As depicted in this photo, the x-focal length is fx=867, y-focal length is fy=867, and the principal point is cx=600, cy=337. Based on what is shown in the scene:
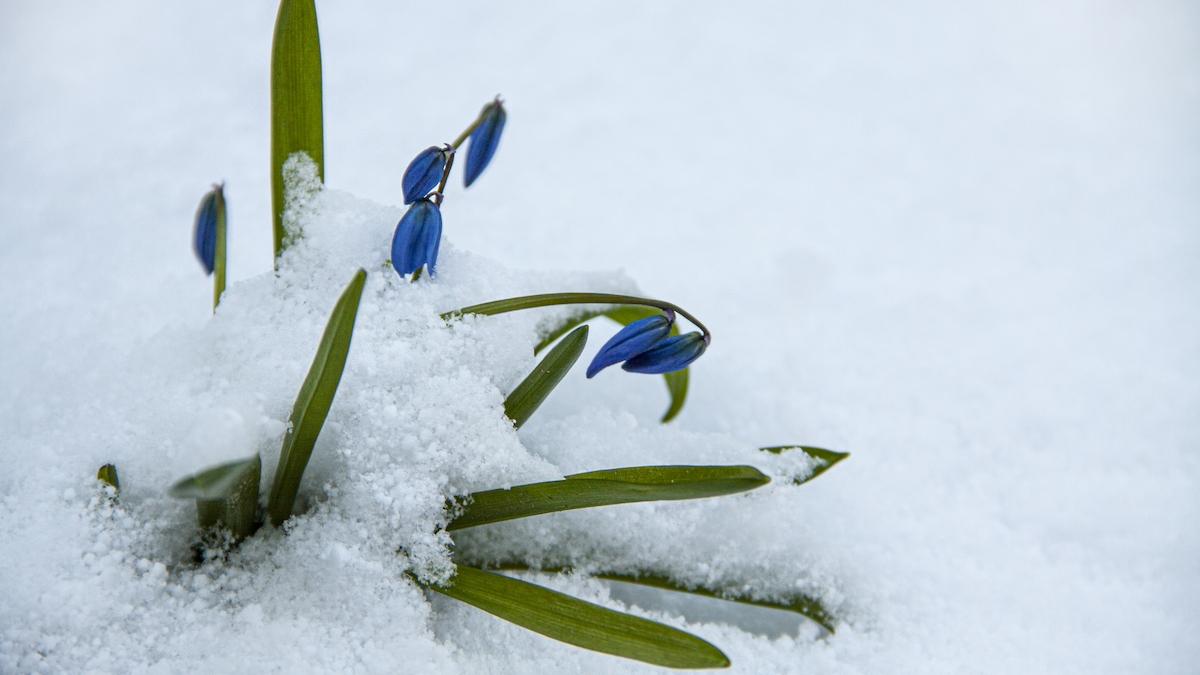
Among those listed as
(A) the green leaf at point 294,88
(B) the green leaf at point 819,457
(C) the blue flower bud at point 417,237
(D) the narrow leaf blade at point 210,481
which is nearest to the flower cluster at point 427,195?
(C) the blue flower bud at point 417,237

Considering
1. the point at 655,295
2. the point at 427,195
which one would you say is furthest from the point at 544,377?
the point at 655,295

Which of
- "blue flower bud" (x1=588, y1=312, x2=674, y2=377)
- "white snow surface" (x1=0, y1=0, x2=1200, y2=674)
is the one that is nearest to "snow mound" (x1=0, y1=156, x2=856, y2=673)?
"white snow surface" (x1=0, y1=0, x2=1200, y2=674)

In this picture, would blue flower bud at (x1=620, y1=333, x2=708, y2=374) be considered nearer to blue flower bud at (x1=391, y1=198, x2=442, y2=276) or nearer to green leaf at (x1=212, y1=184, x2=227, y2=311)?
blue flower bud at (x1=391, y1=198, x2=442, y2=276)

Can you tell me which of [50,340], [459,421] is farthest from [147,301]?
[459,421]

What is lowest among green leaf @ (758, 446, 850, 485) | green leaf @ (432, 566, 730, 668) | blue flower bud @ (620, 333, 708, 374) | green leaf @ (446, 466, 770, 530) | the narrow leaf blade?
green leaf @ (432, 566, 730, 668)

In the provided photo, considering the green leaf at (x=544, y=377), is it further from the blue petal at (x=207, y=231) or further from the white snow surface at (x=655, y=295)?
the blue petal at (x=207, y=231)

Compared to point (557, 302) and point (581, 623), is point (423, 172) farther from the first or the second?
point (581, 623)
